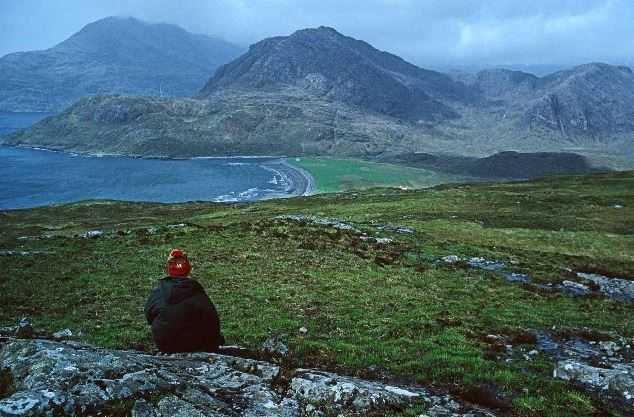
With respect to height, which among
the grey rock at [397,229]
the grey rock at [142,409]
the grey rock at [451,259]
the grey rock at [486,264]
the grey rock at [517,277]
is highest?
the grey rock at [142,409]

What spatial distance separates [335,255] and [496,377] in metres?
24.4

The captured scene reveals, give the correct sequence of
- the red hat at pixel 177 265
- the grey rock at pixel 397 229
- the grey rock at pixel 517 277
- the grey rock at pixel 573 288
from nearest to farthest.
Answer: the red hat at pixel 177 265
the grey rock at pixel 573 288
the grey rock at pixel 517 277
the grey rock at pixel 397 229

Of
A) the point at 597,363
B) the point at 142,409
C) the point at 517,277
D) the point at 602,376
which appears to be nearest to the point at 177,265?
the point at 142,409

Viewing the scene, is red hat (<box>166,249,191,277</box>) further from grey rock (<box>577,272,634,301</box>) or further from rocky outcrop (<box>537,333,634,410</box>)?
grey rock (<box>577,272,634,301</box>)

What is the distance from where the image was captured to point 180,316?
14.9 meters

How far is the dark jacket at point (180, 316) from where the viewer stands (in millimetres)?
14914

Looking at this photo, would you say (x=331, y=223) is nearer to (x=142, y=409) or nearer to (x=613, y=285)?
(x=613, y=285)

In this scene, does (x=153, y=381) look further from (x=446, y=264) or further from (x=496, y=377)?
(x=446, y=264)

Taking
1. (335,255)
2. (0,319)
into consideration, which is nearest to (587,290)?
(335,255)

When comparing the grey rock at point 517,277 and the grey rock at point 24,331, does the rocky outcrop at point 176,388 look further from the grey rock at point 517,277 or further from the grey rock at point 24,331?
the grey rock at point 517,277

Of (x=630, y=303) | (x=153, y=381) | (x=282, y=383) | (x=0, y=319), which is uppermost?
(x=153, y=381)

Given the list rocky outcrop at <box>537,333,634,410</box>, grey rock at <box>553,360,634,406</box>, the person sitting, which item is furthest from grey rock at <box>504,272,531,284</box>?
the person sitting

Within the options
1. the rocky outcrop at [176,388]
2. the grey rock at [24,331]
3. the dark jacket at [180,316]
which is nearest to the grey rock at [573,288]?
the rocky outcrop at [176,388]

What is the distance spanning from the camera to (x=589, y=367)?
1814cm
